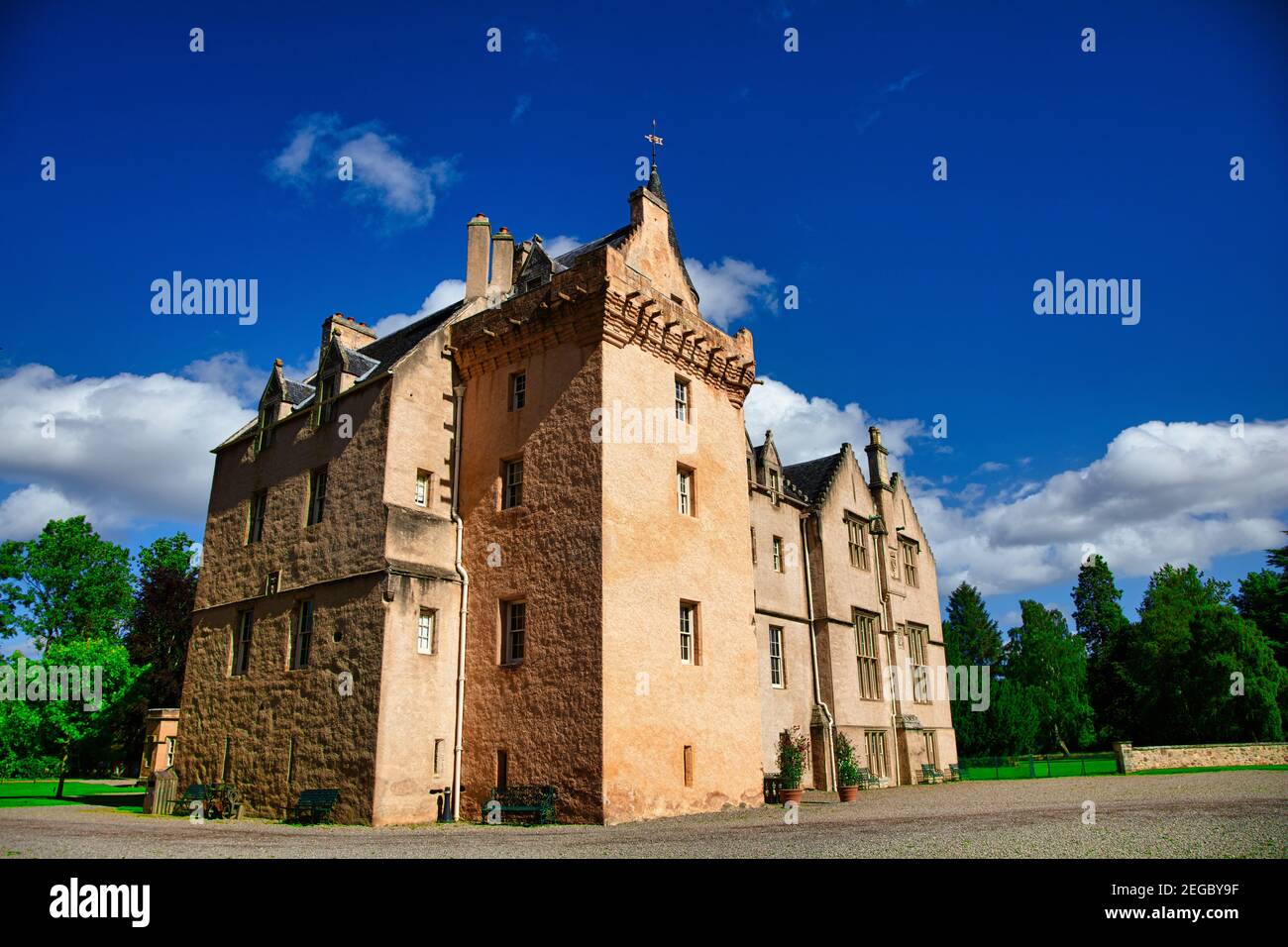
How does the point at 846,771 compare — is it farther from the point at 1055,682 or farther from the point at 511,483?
the point at 1055,682

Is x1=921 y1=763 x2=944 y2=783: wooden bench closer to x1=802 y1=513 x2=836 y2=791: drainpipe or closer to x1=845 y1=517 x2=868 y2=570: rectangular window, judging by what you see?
x1=802 y1=513 x2=836 y2=791: drainpipe

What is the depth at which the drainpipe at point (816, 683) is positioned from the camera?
2895 centimetres

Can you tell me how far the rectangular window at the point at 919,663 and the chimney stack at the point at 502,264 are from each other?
2431 centimetres

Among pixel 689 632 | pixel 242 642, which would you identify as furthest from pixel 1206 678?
pixel 242 642

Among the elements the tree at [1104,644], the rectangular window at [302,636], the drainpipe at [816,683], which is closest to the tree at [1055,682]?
Answer: the tree at [1104,644]

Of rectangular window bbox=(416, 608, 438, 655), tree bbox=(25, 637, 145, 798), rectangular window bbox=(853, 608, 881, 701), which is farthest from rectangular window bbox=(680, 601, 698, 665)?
tree bbox=(25, 637, 145, 798)

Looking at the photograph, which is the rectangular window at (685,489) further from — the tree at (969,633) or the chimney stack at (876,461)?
the tree at (969,633)

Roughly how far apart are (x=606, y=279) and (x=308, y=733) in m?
14.2

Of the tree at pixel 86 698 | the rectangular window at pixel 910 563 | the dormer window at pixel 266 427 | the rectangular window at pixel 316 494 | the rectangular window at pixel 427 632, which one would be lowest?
the tree at pixel 86 698

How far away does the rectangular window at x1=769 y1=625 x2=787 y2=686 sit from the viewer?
2902cm

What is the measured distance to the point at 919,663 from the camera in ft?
126

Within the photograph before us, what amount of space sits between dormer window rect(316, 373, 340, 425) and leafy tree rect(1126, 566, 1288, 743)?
46192mm

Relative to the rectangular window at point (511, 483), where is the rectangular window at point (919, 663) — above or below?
below
